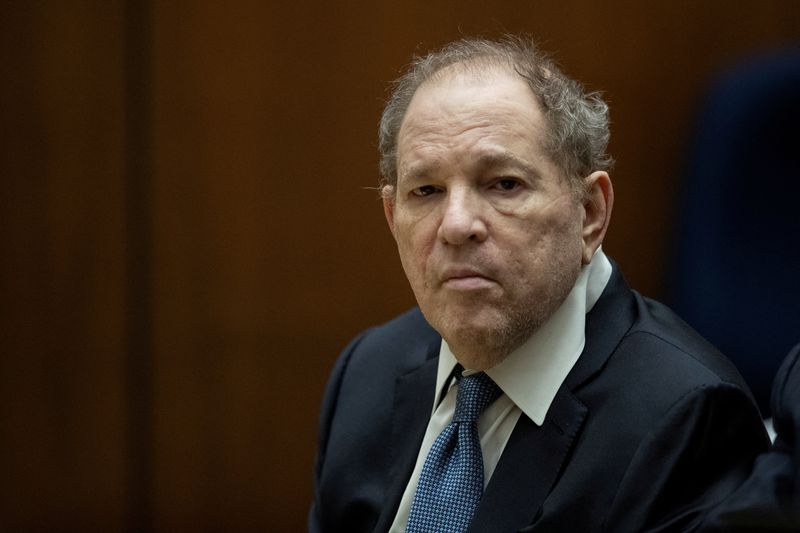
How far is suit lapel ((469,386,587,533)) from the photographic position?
1865 mm

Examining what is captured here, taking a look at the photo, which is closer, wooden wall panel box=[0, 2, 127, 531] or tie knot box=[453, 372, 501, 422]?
tie knot box=[453, 372, 501, 422]

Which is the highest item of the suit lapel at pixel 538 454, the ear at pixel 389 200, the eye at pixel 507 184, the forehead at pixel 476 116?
the forehead at pixel 476 116

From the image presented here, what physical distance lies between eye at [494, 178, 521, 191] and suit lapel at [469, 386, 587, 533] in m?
0.36

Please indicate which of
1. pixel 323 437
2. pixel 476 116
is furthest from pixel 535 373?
pixel 323 437

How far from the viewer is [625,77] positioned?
3.49 metres

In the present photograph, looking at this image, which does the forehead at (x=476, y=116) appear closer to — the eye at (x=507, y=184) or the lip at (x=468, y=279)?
the eye at (x=507, y=184)

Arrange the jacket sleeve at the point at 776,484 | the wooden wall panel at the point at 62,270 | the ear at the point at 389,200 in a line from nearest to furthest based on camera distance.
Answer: the jacket sleeve at the point at 776,484 < the ear at the point at 389,200 < the wooden wall panel at the point at 62,270

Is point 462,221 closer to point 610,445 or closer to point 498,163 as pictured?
point 498,163

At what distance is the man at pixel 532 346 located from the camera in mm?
1798

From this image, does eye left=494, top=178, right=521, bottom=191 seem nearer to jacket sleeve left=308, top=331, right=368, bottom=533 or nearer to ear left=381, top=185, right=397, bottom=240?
ear left=381, top=185, right=397, bottom=240

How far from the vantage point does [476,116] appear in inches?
77.0

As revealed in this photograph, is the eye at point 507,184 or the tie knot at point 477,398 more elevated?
the eye at point 507,184

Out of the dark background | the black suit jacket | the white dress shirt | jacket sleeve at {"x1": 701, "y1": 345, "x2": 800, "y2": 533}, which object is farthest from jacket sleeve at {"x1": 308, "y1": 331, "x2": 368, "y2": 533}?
the dark background

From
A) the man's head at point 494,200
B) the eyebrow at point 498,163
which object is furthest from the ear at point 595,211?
the eyebrow at point 498,163
